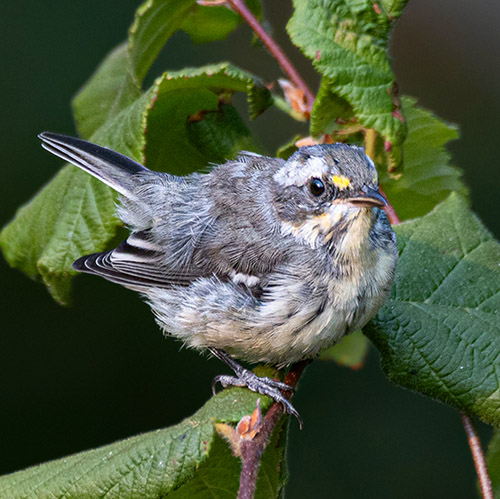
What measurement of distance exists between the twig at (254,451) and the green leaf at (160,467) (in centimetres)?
5

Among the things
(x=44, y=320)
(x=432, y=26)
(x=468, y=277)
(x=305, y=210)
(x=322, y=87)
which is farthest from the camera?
(x=432, y=26)

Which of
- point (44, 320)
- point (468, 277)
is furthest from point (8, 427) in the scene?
point (468, 277)

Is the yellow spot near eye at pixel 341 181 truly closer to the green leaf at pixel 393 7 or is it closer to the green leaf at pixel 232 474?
the green leaf at pixel 393 7

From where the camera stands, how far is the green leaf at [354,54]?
8.25 feet

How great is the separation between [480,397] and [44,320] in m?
4.67

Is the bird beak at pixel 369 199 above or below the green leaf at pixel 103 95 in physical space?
below

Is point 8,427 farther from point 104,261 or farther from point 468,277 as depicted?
point 468,277

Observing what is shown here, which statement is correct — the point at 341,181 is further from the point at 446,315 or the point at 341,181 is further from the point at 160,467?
the point at 160,467

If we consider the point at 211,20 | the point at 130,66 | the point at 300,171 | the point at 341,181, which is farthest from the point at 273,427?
the point at 211,20

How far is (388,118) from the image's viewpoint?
8.42ft

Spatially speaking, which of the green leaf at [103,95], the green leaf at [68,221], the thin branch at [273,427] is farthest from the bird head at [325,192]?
the green leaf at [103,95]

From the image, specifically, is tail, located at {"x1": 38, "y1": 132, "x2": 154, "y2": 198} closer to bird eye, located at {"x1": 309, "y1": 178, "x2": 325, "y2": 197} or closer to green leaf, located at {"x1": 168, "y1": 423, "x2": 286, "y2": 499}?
bird eye, located at {"x1": 309, "y1": 178, "x2": 325, "y2": 197}

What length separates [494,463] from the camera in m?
2.57

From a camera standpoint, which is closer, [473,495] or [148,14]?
[148,14]
